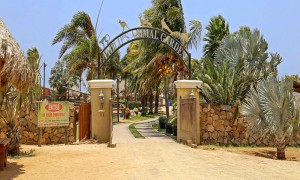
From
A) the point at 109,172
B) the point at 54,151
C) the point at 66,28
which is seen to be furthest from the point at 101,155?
the point at 66,28

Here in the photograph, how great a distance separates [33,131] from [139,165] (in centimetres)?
775

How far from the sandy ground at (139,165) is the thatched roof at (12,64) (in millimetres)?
2410


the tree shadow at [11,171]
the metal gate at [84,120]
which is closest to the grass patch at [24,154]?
the tree shadow at [11,171]

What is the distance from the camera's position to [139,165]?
10.2m

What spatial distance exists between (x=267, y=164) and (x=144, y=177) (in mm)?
4439

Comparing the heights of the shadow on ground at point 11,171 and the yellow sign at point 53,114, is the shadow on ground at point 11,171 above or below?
below

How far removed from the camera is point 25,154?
12.3m

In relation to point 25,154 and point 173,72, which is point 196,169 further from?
point 173,72

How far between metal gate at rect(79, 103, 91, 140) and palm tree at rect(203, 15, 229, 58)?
463 inches

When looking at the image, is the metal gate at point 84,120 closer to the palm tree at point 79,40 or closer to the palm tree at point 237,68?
the palm tree at point 237,68

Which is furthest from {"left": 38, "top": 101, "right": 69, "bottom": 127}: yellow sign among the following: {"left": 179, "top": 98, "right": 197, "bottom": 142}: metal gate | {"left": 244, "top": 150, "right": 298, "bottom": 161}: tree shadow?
{"left": 244, "top": 150, "right": 298, "bottom": 161}: tree shadow

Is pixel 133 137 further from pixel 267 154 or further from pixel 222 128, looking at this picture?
pixel 267 154

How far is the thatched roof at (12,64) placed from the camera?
31.4ft

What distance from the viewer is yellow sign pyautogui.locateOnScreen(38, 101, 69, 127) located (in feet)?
49.9
